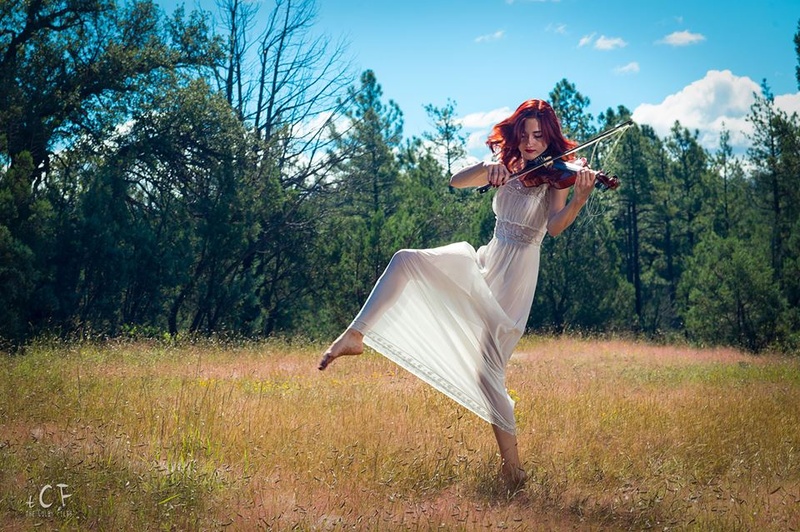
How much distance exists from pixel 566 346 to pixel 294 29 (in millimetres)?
15302

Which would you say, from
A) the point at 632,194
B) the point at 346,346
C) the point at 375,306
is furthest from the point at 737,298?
the point at 346,346

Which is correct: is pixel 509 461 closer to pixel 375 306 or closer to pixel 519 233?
pixel 375 306

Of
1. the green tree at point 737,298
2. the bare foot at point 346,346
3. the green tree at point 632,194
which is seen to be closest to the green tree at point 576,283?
the green tree at point 737,298

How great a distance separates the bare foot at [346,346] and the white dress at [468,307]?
185mm

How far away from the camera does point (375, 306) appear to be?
4520 millimetres

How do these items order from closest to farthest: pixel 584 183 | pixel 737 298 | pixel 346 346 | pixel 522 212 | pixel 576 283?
pixel 346 346 → pixel 584 183 → pixel 522 212 → pixel 737 298 → pixel 576 283

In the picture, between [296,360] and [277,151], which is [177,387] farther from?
[277,151]

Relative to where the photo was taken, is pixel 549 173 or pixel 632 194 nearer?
pixel 549 173

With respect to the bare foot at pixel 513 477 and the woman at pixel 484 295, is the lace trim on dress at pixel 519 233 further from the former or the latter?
the bare foot at pixel 513 477

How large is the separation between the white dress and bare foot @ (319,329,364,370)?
185 mm

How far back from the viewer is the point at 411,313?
15.6 ft

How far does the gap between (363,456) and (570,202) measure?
83.1 inches

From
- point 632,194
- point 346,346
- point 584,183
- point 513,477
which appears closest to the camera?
point 346,346

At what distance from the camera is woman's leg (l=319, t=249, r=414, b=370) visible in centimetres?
428
